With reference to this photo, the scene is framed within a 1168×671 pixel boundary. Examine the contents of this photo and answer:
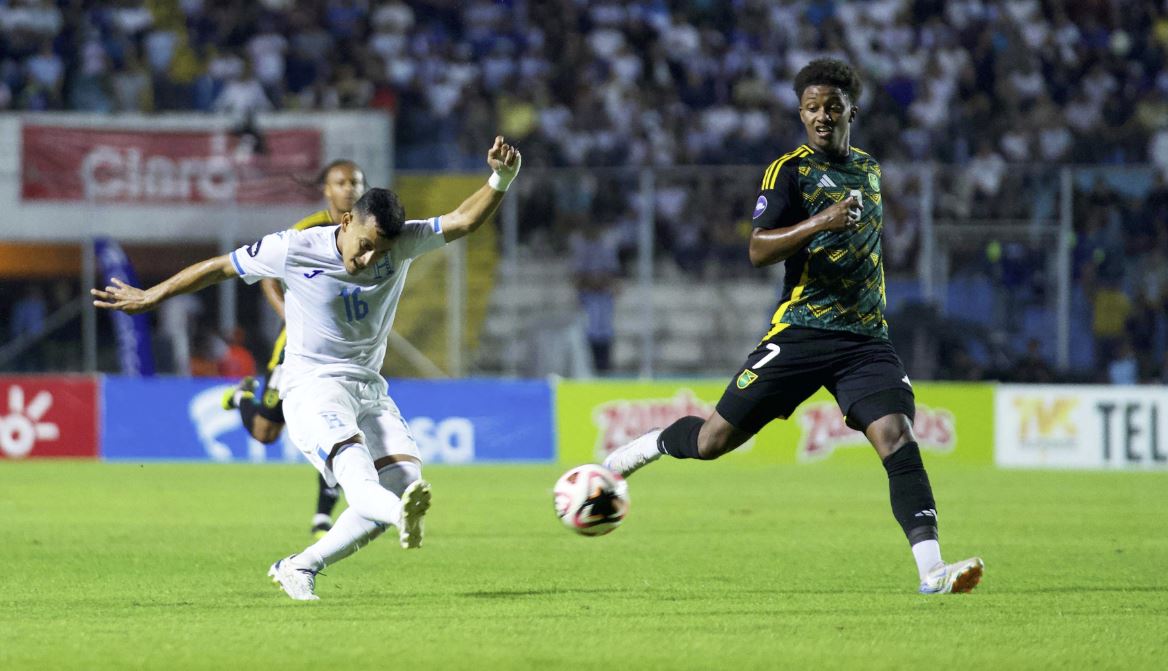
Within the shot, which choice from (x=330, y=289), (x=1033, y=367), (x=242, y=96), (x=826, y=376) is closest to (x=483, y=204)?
(x=330, y=289)

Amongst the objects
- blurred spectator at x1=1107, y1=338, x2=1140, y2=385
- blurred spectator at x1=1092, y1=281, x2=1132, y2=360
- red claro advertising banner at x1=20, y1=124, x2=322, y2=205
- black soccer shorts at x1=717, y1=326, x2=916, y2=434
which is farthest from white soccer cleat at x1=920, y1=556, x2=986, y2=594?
red claro advertising banner at x1=20, y1=124, x2=322, y2=205

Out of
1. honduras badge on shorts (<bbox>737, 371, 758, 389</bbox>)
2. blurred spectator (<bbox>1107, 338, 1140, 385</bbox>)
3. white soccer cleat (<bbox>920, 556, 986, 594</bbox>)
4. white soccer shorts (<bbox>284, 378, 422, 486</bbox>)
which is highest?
honduras badge on shorts (<bbox>737, 371, 758, 389</bbox>)

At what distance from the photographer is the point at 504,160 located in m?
8.21

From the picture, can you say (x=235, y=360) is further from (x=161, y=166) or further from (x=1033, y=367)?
(x=1033, y=367)

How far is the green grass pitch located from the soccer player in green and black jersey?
0.72 metres

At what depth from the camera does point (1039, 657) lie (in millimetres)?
6512

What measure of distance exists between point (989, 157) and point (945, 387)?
13.5 ft

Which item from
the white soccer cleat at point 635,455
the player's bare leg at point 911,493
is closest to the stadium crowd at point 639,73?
the white soccer cleat at point 635,455

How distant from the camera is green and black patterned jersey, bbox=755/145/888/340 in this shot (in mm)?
8141

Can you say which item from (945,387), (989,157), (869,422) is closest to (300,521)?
(869,422)

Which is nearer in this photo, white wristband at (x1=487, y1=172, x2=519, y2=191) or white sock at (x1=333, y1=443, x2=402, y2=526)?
white sock at (x1=333, y1=443, x2=402, y2=526)

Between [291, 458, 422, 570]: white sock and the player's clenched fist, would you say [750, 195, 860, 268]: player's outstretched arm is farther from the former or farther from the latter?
[291, 458, 422, 570]: white sock

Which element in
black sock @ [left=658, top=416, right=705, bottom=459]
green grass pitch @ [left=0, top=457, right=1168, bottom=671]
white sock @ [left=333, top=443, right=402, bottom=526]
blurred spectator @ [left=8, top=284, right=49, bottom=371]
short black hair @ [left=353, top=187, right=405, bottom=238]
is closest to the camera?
green grass pitch @ [left=0, top=457, right=1168, bottom=671]

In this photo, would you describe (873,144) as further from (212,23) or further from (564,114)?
(212,23)
